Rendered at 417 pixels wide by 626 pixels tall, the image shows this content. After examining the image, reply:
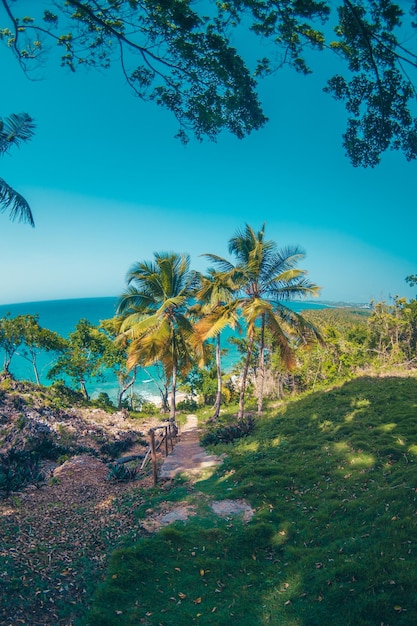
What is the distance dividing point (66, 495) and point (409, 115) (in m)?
11.4

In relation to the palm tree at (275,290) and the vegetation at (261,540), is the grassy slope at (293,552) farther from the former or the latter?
the palm tree at (275,290)

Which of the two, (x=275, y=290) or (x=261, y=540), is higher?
(x=275, y=290)

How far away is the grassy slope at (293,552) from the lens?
4.34 meters

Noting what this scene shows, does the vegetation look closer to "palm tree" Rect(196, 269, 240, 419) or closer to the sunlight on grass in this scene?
the sunlight on grass

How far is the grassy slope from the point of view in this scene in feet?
14.2

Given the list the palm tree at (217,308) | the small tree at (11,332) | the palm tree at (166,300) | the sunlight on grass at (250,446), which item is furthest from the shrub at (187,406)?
the sunlight on grass at (250,446)

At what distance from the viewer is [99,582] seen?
5219 mm

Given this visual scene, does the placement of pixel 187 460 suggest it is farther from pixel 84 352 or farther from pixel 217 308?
pixel 84 352

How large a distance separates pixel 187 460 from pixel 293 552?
23.5 feet

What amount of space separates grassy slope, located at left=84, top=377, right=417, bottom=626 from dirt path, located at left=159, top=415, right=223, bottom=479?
1425mm

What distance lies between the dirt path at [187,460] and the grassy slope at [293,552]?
1.43 meters

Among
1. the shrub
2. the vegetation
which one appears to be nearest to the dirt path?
the vegetation

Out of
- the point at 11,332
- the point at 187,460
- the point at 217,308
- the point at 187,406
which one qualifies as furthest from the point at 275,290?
the point at 11,332

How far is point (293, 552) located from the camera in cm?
569
